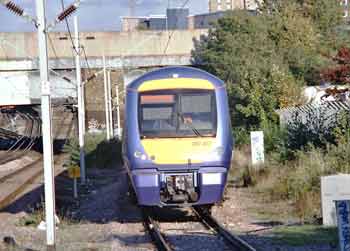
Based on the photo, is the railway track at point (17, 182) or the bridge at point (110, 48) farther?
the bridge at point (110, 48)

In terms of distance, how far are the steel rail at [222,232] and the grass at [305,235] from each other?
68 cm

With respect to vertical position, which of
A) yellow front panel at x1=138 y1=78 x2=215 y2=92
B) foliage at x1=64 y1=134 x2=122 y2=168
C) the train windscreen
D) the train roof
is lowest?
foliage at x1=64 y1=134 x2=122 y2=168

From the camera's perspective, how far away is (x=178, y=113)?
17.0 m

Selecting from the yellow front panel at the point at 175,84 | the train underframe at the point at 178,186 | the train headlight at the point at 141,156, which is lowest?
the train underframe at the point at 178,186

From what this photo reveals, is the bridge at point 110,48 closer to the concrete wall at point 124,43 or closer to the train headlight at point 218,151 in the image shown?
the concrete wall at point 124,43

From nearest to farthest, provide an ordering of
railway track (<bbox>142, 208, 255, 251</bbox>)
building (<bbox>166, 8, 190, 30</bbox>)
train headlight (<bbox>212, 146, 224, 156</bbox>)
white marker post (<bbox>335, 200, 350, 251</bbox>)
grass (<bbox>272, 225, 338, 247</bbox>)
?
white marker post (<bbox>335, 200, 350, 251</bbox>), grass (<bbox>272, 225, 338, 247</bbox>), railway track (<bbox>142, 208, 255, 251</bbox>), train headlight (<bbox>212, 146, 224, 156</bbox>), building (<bbox>166, 8, 190, 30</bbox>)

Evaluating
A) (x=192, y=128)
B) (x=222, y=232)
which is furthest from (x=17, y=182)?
(x=222, y=232)

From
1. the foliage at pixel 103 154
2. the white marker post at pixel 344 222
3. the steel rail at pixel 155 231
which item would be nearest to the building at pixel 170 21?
the foliage at pixel 103 154

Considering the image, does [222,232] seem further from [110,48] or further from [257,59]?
[110,48]

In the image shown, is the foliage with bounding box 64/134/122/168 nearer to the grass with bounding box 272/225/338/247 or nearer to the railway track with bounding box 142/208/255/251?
the railway track with bounding box 142/208/255/251

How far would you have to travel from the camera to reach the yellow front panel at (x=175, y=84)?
16953mm

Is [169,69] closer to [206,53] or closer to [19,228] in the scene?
[19,228]

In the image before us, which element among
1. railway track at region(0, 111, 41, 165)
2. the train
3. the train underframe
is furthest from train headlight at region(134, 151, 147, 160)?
railway track at region(0, 111, 41, 165)

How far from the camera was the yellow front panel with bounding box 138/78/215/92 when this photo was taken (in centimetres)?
1695
